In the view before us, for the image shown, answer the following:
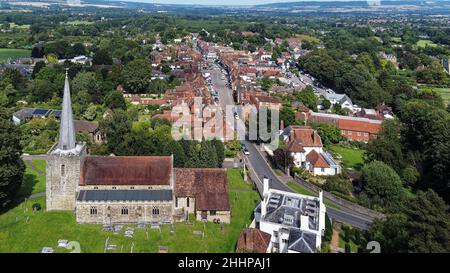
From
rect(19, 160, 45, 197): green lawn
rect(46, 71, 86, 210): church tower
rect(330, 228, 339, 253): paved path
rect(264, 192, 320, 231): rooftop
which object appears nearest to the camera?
rect(264, 192, 320, 231): rooftop

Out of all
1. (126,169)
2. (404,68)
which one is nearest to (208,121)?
(126,169)

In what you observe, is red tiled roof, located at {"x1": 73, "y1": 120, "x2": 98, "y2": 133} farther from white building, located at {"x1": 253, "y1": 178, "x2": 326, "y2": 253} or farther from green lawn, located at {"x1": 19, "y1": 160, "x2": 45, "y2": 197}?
white building, located at {"x1": 253, "y1": 178, "x2": 326, "y2": 253}

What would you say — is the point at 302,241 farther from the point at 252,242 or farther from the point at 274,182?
the point at 274,182

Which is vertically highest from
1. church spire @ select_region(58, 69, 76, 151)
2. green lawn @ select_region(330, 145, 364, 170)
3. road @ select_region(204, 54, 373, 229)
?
church spire @ select_region(58, 69, 76, 151)

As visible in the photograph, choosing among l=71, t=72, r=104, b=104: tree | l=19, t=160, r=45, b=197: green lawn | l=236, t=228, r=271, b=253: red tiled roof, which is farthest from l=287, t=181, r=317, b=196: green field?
l=71, t=72, r=104, b=104: tree

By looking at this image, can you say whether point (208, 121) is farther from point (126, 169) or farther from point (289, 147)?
point (126, 169)
